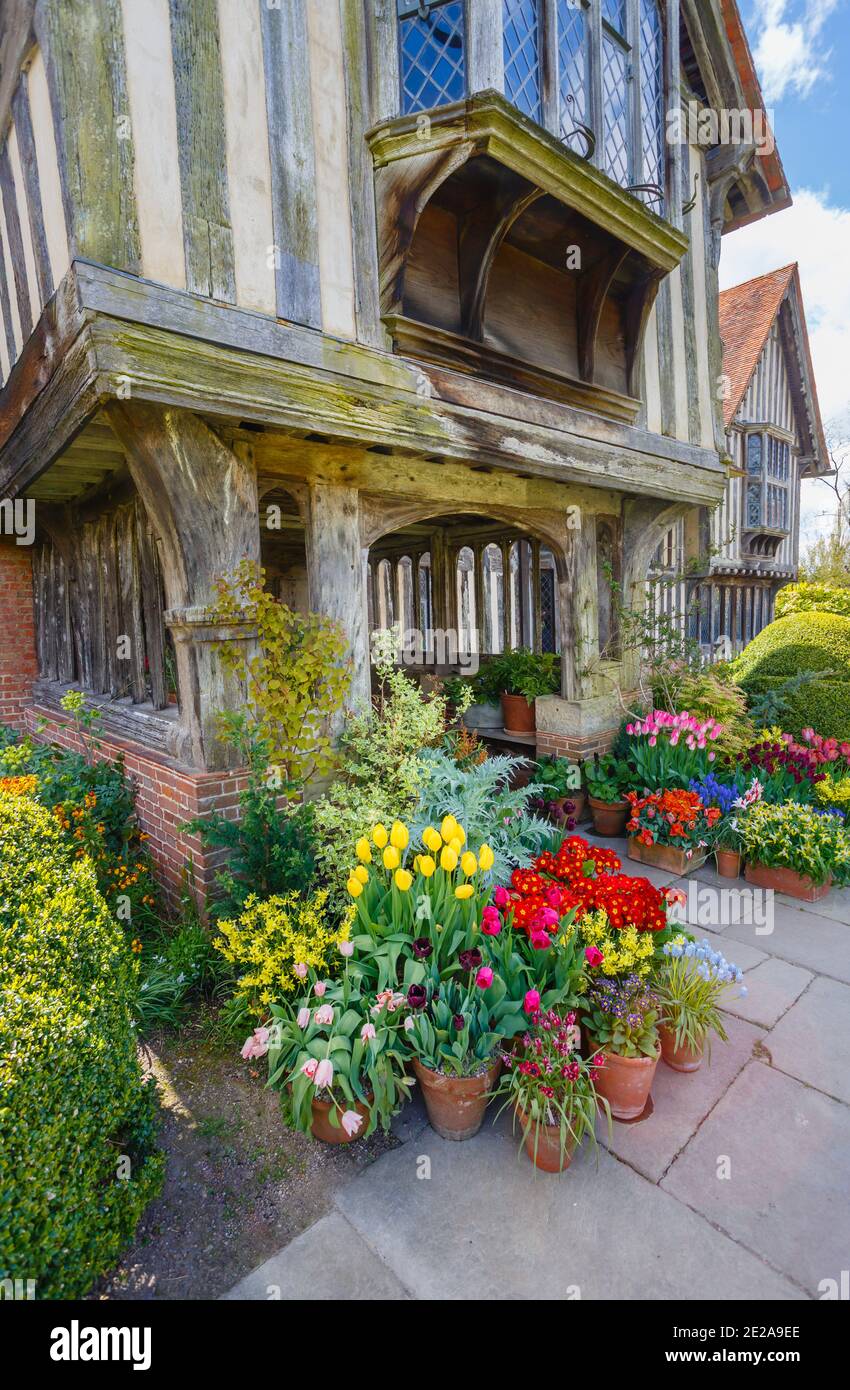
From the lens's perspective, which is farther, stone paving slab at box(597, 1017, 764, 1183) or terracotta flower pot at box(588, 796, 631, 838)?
terracotta flower pot at box(588, 796, 631, 838)

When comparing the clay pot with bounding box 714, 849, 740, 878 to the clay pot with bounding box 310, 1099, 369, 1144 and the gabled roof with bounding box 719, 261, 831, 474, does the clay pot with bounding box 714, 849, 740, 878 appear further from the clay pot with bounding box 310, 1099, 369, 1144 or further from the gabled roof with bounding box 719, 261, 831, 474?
the gabled roof with bounding box 719, 261, 831, 474

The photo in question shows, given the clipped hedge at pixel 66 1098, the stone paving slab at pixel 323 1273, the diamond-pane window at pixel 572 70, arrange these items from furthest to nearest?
the diamond-pane window at pixel 572 70, the stone paving slab at pixel 323 1273, the clipped hedge at pixel 66 1098

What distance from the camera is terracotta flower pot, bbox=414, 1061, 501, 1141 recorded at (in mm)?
2340

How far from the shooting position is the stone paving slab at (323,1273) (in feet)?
6.18

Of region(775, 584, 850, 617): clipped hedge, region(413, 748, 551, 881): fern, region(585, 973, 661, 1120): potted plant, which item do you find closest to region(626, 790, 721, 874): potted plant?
region(413, 748, 551, 881): fern

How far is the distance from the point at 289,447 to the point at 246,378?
66 centimetres

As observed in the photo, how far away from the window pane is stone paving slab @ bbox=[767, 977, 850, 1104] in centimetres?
539

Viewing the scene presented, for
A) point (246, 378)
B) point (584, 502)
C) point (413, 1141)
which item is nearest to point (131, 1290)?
point (413, 1141)

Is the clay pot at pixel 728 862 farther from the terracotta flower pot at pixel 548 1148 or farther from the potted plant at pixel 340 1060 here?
the potted plant at pixel 340 1060

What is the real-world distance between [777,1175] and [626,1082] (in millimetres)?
576

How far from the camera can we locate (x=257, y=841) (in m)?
3.24

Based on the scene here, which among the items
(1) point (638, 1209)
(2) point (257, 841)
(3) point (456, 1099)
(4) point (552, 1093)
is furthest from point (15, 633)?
(1) point (638, 1209)

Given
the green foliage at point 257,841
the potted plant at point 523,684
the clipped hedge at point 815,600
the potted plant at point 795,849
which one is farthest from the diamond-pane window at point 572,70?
the clipped hedge at point 815,600

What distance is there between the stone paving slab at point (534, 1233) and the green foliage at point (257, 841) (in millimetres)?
1326
